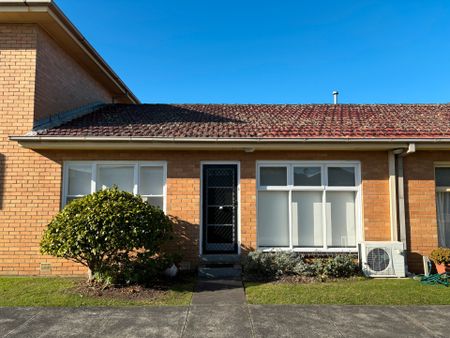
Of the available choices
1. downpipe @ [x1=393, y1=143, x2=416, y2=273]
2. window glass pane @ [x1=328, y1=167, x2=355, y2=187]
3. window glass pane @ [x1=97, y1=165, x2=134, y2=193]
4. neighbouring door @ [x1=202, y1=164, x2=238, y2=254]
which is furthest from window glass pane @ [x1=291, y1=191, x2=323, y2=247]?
window glass pane @ [x1=97, y1=165, x2=134, y2=193]

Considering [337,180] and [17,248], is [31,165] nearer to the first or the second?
[17,248]

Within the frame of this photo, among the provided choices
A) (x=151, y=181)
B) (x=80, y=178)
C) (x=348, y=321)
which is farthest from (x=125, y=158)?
(x=348, y=321)

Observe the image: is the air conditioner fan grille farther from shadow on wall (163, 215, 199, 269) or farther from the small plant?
shadow on wall (163, 215, 199, 269)

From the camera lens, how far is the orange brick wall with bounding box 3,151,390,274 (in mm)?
8148

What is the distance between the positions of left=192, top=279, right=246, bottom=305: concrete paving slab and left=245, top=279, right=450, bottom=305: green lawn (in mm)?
180

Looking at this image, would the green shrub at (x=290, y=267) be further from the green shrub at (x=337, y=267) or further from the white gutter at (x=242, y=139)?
→ the white gutter at (x=242, y=139)

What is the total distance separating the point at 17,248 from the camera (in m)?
8.02

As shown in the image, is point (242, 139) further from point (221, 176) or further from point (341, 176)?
point (341, 176)

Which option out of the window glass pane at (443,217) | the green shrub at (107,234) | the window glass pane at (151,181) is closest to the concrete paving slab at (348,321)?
the green shrub at (107,234)

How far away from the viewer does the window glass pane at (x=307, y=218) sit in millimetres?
8367

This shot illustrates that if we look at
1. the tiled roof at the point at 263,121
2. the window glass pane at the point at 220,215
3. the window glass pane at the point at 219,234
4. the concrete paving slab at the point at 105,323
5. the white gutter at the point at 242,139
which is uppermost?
the tiled roof at the point at 263,121

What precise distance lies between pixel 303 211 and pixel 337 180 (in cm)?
106

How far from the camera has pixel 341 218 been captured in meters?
8.46

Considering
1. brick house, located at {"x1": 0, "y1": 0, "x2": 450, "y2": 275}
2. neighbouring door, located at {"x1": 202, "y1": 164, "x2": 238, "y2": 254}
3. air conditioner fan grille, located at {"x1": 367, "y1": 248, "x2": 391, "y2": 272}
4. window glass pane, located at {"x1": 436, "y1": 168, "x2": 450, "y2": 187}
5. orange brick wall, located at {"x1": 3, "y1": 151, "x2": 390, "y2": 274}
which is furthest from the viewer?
window glass pane, located at {"x1": 436, "y1": 168, "x2": 450, "y2": 187}
